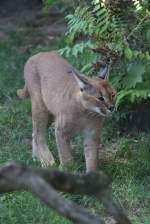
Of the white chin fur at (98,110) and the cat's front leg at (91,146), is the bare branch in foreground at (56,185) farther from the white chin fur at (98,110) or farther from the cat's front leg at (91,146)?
the cat's front leg at (91,146)

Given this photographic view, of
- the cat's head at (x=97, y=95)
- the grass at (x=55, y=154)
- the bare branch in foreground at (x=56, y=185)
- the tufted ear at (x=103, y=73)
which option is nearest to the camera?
the bare branch in foreground at (x=56, y=185)

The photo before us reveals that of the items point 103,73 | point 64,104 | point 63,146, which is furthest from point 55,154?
point 103,73

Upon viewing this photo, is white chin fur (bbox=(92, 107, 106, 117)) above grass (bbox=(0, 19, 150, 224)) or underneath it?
above

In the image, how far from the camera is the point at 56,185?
105 inches

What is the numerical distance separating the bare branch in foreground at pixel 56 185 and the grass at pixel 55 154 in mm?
2654

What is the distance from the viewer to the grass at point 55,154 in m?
5.51

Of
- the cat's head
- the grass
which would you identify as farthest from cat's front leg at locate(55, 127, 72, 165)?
the cat's head

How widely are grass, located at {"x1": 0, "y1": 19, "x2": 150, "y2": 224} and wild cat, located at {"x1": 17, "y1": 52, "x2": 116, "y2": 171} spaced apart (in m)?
0.19

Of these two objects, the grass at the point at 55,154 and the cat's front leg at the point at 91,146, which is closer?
the grass at the point at 55,154

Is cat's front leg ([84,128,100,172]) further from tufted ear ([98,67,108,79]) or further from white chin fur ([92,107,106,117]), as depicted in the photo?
tufted ear ([98,67,108,79])

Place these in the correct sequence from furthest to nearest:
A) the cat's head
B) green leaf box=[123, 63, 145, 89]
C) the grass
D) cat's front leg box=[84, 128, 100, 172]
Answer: green leaf box=[123, 63, 145, 89] < cat's front leg box=[84, 128, 100, 172] < the cat's head < the grass

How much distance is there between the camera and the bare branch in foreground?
2.57 m

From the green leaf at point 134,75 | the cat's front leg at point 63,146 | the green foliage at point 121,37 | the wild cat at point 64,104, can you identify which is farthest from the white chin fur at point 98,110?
the green leaf at point 134,75

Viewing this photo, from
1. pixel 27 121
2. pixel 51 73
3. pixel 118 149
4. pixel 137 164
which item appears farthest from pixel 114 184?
pixel 27 121
